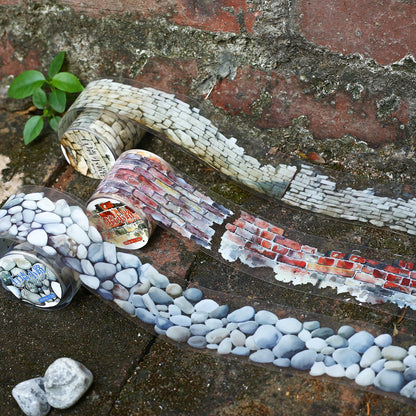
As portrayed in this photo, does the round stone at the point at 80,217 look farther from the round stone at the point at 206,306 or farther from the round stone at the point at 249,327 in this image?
the round stone at the point at 249,327

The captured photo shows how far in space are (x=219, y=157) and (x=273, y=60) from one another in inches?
16.1

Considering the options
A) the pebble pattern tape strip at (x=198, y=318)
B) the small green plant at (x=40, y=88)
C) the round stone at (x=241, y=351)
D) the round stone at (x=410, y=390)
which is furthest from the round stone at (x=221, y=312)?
the small green plant at (x=40, y=88)

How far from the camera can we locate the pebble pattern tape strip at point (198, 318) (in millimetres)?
1593

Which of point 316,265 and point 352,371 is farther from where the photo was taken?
point 316,265

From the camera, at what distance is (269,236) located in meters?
1.91

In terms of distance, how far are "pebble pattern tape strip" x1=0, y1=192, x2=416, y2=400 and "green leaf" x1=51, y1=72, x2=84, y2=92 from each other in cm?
60

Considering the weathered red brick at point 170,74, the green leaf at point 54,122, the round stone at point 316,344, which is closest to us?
the round stone at point 316,344

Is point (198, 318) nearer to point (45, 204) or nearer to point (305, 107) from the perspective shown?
point (45, 204)

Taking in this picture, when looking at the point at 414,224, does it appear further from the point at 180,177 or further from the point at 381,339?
the point at 180,177

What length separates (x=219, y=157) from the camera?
6.81ft

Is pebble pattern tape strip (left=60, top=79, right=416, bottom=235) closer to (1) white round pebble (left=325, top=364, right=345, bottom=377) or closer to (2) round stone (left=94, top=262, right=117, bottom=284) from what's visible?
(2) round stone (left=94, top=262, right=117, bottom=284)

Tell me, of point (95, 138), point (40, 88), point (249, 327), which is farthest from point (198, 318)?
point (40, 88)

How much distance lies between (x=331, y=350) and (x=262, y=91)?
39.2 inches

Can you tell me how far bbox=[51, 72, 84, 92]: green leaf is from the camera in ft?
7.18
